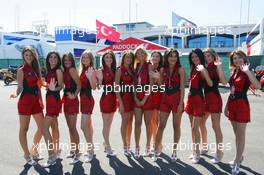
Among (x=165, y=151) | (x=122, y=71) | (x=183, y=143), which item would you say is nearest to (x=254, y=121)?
(x=183, y=143)

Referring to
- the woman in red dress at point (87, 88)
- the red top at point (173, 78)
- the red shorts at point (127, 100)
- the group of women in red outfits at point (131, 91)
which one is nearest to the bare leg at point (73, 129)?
the group of women in red outfits at point (131, 91)

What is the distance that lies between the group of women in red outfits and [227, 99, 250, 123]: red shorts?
0.08ft

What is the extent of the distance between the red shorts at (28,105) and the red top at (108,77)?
48.3 inches

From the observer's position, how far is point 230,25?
51938 mm

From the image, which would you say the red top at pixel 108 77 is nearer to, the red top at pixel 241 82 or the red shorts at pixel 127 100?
the red shorts at pixel 127 100

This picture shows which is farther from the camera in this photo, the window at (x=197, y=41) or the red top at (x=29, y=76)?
the window at (x=197, y=41)

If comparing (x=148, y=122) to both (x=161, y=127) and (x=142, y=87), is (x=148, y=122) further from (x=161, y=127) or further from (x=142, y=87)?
(x=142, y=87)

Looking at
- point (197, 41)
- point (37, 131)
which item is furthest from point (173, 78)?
point (197, 41)

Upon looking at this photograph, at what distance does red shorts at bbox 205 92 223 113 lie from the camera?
4582 mm

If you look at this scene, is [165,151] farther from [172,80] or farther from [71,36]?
[71,36]

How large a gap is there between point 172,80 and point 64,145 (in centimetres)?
272

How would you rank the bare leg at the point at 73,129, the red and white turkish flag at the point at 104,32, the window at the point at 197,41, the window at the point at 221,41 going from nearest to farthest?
the bare leg at the point at 73,129 → the red and white turkish flag at the point at 104,32 → the window at the point at 221,41 → the window at the point at 197,41

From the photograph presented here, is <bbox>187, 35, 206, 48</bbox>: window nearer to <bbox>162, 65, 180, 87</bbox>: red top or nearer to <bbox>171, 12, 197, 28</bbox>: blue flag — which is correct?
<bbox>171, 12, 197, 28</bbox>: blue flag

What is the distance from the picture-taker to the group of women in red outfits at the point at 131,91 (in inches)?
179
